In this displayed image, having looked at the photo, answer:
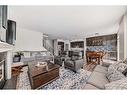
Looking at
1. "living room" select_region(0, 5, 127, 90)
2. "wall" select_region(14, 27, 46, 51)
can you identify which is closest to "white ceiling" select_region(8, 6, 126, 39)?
"living room" select_region(0, 5, 127, 90)

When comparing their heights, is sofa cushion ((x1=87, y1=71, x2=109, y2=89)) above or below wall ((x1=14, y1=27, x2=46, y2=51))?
below

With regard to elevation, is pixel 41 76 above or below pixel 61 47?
below

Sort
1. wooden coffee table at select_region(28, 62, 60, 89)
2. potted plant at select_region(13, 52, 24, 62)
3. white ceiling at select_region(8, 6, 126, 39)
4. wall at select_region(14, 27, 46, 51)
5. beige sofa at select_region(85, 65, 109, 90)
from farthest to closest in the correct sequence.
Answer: wall at select_region(14, 27, 46, 51)
potted plant at select_region(13, 52, 24, 62)
white ceiling at select_region(8, 6, 126, 39)
wooden coffee table at select_region(28, 62, 60, 89)
beige sofa at select_region(85, 65, 109, 90)

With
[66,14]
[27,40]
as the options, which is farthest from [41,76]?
[27,40]

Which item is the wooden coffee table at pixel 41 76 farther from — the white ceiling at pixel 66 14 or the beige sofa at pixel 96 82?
the white ceiling at pixel 66 14

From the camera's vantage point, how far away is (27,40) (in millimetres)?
4883

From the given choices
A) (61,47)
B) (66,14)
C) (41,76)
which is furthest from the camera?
(61,47)

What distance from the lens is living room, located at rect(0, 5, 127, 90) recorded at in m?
2.04

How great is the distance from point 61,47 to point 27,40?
178 inches

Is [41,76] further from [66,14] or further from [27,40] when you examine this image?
[27,40]

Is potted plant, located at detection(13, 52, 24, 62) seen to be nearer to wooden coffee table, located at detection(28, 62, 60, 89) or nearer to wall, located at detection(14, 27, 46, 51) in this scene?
wall, located at detection(14, 27, 46, 51)
